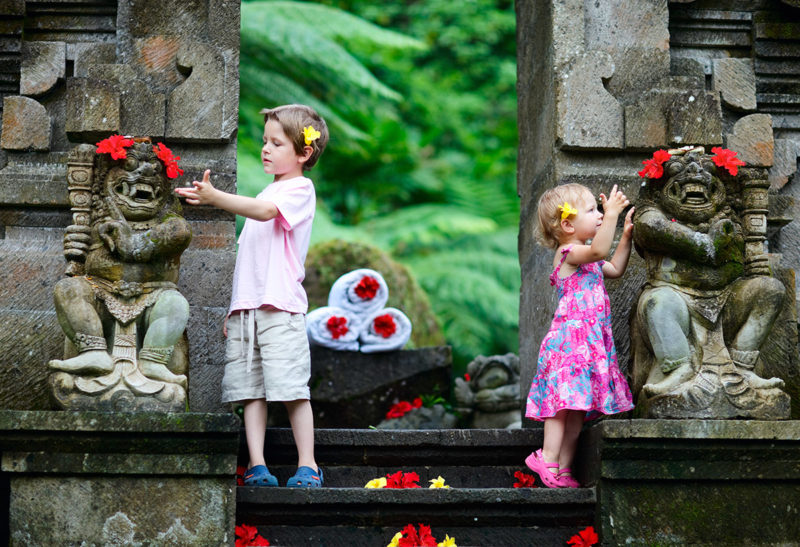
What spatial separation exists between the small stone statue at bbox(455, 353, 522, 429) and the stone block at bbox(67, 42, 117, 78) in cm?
292

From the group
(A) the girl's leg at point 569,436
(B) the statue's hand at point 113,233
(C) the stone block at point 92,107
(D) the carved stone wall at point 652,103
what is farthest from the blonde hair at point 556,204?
(C) the stone block at point 92,107

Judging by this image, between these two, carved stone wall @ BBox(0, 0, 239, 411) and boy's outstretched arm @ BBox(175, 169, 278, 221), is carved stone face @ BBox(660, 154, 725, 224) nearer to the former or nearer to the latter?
boy's outstretched arm @ BBox(175, 169, 278, 221)

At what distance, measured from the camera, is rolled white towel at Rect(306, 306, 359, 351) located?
629cm

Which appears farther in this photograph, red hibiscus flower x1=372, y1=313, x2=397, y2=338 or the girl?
red hibiscus flower x1=372, y1=313, x2=397, y2=338

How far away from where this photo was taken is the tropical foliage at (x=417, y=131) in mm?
9789

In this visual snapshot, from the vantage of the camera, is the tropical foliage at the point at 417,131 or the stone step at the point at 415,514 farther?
the tropical foliage at the point at 417,131

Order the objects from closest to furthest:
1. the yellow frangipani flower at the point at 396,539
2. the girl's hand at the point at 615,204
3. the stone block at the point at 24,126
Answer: the yellow frangipani flower at the point at 396,539 → the girl's hand at the point at 615,204 → the stone block at the point at 24,126

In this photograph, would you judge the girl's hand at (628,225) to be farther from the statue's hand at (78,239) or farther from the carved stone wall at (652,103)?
the statue's hand at (78,239)

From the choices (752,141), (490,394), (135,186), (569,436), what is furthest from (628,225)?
(490,394)

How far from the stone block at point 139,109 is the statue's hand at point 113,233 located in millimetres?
879

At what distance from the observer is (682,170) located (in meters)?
4.14

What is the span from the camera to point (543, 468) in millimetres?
4078

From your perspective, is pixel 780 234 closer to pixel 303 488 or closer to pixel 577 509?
pixel 577 509

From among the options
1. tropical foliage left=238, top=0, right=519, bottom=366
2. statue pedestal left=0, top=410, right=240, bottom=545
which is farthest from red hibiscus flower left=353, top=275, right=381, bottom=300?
tropical foliage left=238, top=0, right=519, bottom=366
